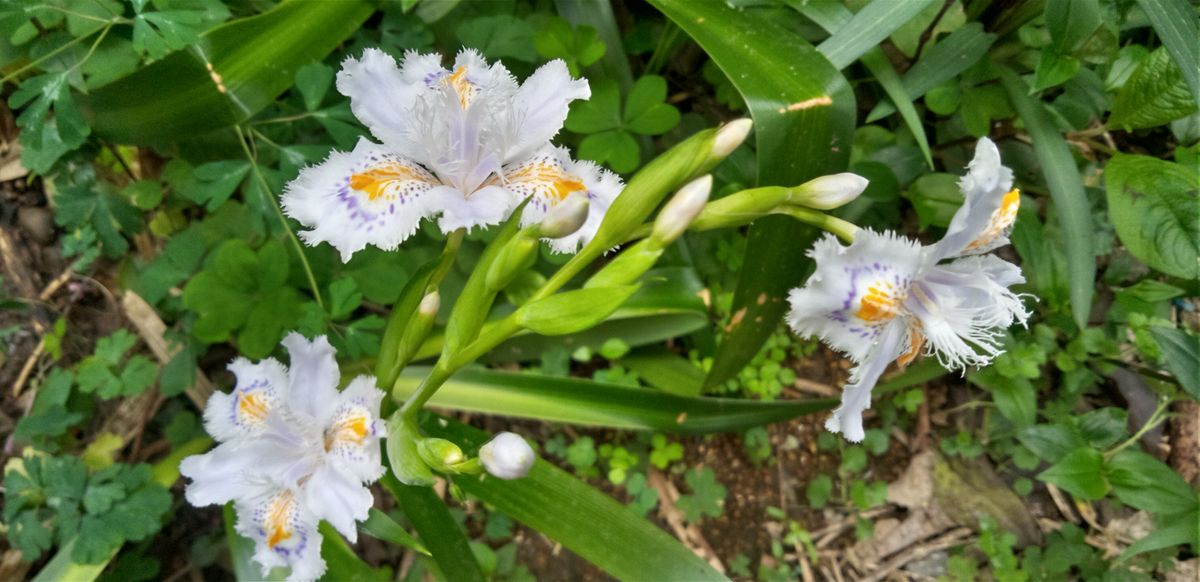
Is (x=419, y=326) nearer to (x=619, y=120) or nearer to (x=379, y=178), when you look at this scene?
(x=379, y=178)

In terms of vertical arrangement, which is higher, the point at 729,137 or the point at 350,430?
the point at 729,137

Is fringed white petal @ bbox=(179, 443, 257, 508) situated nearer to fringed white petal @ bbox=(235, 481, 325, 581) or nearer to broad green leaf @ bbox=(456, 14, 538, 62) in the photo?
fringed white petal @ bbox=(235, 481, 325, 581)

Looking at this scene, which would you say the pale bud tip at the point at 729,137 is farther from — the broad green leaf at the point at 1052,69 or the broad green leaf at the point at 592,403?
the broad green leaf at the point at 1052,69

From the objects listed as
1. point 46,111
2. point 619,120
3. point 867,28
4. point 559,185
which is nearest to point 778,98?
point 867,28

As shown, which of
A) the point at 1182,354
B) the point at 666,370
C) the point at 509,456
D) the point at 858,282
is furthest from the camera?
the point at 666,370

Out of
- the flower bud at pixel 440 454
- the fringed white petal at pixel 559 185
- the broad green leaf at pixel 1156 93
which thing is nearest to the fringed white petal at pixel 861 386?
the fringed white petal at pixel 559 185

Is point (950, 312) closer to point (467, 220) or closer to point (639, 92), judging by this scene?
point (467, 220)
